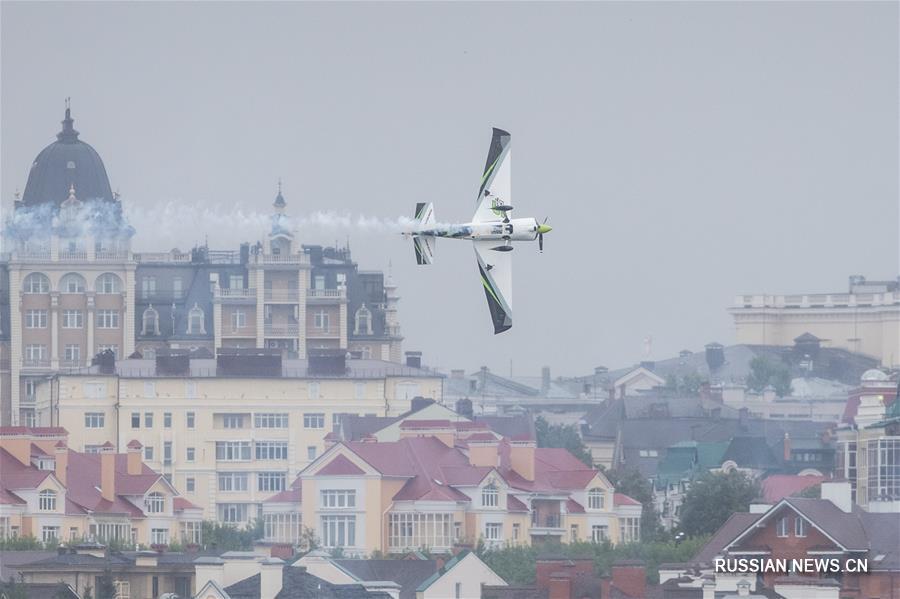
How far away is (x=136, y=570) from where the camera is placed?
→ 93.2 meters

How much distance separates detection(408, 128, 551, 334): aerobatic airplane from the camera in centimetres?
6725

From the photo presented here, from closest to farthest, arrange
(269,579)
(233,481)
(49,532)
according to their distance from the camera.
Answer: (269,579) → (49,532) → (233,481)

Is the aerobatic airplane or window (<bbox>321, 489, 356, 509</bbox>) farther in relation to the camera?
window (<bbox>321, 489, 356, 509</bbox>)

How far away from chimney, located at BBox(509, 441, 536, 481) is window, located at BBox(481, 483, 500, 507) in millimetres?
4134

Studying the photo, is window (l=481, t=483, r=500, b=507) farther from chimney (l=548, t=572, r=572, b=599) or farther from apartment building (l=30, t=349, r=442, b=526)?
chimney (l=548, t=572, r=572, b=599)

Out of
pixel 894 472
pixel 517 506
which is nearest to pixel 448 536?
pixel 517 506

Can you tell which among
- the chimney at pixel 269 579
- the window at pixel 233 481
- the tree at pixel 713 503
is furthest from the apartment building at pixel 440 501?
the chimney at pixel 269 579

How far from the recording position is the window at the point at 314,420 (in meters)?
161

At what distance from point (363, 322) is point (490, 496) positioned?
5714 centimetres

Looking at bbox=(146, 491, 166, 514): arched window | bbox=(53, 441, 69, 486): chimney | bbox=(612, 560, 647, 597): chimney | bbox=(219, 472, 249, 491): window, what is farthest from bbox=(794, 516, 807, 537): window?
bbox=(219, 472, 249, 491): window

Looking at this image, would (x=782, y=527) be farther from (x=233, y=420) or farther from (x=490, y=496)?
(x=233, y=420)

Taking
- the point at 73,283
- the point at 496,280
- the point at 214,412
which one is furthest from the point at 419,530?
the point at 73,283

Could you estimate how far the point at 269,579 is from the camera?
83.0 meters

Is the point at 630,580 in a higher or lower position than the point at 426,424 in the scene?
lower
